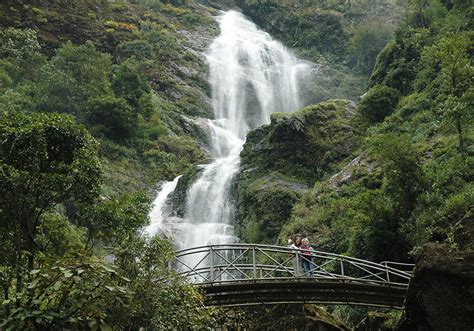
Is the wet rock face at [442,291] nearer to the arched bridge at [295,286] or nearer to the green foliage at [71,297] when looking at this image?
the arched bridge at [295,286]

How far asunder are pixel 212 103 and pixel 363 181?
26453 mm

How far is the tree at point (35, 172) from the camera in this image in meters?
11.0

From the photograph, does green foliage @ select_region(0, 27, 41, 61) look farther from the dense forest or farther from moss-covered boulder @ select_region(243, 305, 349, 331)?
moss-covered boulder @ select_region(243, 305, 349, 331)

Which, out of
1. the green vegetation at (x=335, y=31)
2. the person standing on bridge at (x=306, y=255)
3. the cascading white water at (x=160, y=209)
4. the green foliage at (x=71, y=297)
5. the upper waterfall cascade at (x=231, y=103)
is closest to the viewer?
the green foliage at (x=71, y=297)

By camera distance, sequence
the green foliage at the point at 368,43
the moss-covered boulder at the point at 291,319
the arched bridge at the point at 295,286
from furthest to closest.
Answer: the green foliage at the point at 368,43 → the moss-covered boulder at the point at 291,319 → the arched bridge at the point at 295,286

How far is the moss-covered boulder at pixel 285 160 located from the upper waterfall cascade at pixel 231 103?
4.61ft

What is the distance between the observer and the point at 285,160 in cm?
3167

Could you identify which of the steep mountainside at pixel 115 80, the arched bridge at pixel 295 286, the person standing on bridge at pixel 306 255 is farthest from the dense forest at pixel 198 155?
the person standing on bridge at pixel 306 255

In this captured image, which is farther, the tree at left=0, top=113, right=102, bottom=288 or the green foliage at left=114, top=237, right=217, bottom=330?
the tree at left=0, top=113, right=102, bottom=288

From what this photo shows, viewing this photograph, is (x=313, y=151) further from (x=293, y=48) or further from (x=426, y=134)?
(x=293, y=48)

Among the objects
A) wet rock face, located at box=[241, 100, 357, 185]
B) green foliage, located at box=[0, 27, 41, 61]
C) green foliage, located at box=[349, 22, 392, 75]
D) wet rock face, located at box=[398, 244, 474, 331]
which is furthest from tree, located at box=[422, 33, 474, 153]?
green foliage, located at box=[0, 27, 41, 61]

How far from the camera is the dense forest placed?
33.4ft

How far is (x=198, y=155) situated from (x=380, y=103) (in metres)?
14.6

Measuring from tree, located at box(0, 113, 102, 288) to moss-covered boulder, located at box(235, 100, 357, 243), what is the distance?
1547 cm
